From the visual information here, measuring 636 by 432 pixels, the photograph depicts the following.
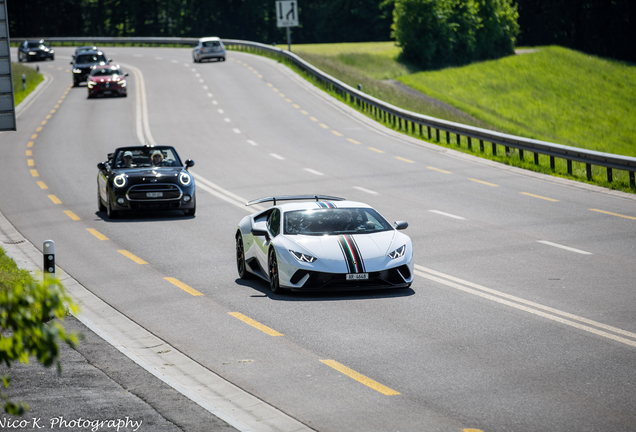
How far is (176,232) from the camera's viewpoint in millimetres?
16859

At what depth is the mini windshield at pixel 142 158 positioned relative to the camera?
63.2 feet

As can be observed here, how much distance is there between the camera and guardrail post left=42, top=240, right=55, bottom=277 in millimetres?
11281

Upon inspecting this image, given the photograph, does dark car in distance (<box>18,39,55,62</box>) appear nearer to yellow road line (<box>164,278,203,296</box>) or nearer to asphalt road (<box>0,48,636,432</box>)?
asphalt road (<box>0,48,636,432</box>)

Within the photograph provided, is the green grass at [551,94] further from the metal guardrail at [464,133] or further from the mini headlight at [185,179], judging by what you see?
the mini headlight at [185,179]

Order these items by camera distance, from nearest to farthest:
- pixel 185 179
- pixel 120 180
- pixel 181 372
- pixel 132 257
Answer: pixel 181 372 → pixel 132 257 → pixel 120 180 → pixel 185 179

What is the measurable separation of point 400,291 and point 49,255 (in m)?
4.67

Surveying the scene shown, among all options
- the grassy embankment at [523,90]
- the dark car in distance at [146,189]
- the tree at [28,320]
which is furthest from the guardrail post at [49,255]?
the grassy embankment at [523,90]

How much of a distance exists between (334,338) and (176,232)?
8203 mm

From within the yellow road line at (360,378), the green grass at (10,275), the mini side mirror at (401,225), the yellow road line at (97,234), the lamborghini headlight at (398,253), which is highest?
the mini side mirror at (401,225)

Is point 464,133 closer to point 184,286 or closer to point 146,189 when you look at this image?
point 146,189

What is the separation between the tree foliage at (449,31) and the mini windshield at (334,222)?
57.7 meters

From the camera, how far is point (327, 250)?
1127cm

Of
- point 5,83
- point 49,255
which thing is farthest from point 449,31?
point 49,255

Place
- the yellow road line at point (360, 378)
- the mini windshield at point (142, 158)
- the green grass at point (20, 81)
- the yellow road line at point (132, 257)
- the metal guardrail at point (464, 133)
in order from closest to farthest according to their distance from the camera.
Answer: the yellow road line at point (360, 378) < the yellow road line at point (132, 257) < the mini windshield at point (142, 158) < the metal guardrail at point (464, 133) < the green grass at point (20, 81)
